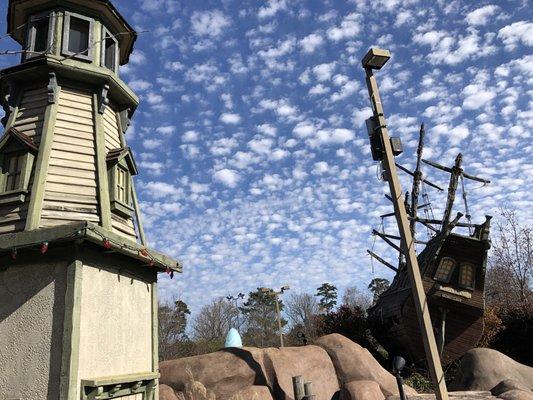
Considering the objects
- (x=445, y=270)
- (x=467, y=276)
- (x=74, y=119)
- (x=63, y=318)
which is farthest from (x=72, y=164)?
(x=467, y=276)

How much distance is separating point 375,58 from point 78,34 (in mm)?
7144

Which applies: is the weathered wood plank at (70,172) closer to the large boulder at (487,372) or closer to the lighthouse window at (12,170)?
the lighthouse window at (12,170)

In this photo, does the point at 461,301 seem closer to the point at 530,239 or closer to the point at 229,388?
the point at 229,388

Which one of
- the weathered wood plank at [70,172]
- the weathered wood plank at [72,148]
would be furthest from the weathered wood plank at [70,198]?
the weathered wood plank at [72,148]

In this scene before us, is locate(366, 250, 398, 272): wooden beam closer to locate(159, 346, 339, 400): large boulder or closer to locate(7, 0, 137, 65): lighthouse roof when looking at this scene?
locate(159, 346, 339, 400): large boulder

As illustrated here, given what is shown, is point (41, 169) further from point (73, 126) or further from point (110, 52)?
point (110, 52)

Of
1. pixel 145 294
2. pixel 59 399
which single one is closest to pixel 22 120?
pixel 145 294

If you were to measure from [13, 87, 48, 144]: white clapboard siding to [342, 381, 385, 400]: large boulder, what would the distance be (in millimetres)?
10930

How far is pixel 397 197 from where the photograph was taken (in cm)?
839

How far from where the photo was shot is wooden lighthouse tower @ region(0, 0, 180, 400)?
783 cm

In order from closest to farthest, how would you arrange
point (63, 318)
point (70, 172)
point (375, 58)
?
point (63, 318) < point (375, 58) < point (70, 172)

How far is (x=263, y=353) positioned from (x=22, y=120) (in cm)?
958

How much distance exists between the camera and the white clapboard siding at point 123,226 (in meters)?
9.90

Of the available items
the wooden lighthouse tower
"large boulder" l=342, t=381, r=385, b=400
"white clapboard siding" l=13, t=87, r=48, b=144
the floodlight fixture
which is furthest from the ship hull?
"white clapboard siding" l=13, t=87, r=48, b=144
